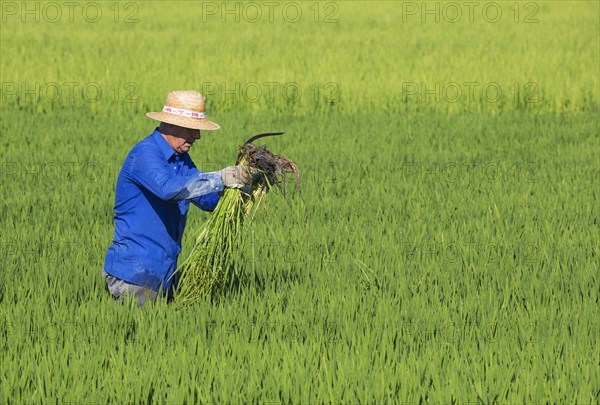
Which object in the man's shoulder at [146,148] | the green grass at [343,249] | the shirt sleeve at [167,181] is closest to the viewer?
the green grass at [343,249]

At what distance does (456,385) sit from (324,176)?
438 centimetres

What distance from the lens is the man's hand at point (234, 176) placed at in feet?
14.3

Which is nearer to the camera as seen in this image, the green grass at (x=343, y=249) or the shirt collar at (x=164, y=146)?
the green grass at (x=343, y=249)

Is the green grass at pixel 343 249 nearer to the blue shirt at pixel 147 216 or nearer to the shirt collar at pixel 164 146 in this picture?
the blue shirt at pixel 147 216

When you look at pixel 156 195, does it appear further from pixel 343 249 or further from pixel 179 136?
pixel 343 249

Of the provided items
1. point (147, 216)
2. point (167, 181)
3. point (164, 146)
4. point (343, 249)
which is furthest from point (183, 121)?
point (343, 249)

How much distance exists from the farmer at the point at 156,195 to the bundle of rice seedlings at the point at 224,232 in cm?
8

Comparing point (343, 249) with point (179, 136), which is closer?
point (179, 136)

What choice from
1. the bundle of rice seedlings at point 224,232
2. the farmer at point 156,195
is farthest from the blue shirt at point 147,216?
the bundle of rice seedlings at point 224,232

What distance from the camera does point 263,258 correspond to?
5453 millimetres

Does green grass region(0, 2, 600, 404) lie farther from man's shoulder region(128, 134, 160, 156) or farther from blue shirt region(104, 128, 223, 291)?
man's shoulder region(128, 134, 160, 156)

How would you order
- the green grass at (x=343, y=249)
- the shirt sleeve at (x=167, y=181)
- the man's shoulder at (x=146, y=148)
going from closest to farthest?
the green grass at (x=343, y=249) < the shirt sleeve at (x=167, y=181) < the man's shoulder at (x=146, y=148)

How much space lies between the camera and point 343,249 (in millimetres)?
5656

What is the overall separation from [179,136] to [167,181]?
0.26 metres
